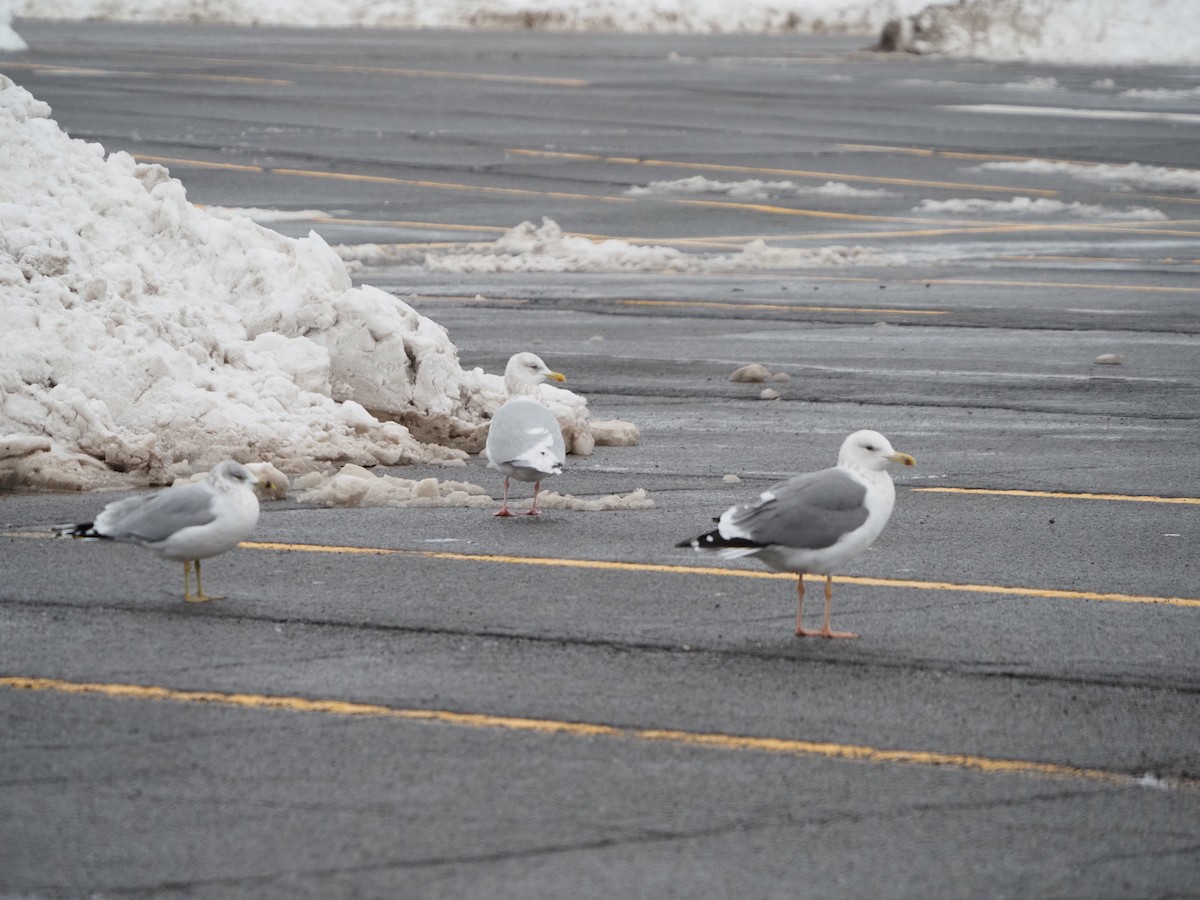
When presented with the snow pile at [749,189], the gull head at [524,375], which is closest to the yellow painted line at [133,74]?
the snow pile at [749,189]

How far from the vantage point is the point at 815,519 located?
754 centimetres

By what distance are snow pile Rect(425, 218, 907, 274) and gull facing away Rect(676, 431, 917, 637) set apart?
40.2 ft

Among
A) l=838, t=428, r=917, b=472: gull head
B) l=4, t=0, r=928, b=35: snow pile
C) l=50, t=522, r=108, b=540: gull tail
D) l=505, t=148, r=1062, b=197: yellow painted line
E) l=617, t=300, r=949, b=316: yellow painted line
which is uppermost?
l=4, t=0, r=928, b=35: snow pile

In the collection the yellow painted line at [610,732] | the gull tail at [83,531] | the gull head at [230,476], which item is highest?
the gull head at [230,476]

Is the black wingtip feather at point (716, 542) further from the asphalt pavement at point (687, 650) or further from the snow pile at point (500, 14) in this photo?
the snow pile at point (500, 14)

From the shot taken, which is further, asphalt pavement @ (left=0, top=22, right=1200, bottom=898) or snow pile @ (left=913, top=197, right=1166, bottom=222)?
snow pile @ (left=913, top=197, right=1166, bottom=222)

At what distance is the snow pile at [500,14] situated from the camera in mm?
63969

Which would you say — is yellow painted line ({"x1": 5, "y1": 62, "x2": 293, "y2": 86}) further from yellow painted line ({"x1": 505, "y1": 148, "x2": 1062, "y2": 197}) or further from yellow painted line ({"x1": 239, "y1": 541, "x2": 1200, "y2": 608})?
yellow painted line ({"x1": 239, "y1": 541, "x2": 1200, "y2": 608})

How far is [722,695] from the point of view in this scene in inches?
279

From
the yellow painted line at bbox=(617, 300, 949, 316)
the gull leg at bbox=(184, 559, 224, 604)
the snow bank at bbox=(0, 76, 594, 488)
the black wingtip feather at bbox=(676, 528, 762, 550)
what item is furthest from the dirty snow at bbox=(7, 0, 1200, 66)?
the black wingtip feather at bbox=(676, 528, 762, 550)

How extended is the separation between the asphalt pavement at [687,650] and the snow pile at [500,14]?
Answer: 4726 centimetres

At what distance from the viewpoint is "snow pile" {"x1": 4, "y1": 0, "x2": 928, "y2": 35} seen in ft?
210

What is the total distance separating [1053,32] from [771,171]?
26.1 metres

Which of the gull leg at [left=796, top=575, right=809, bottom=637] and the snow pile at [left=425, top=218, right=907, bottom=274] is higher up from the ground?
the snow pile at [left=425, top=218, right=907, bottom=274]
